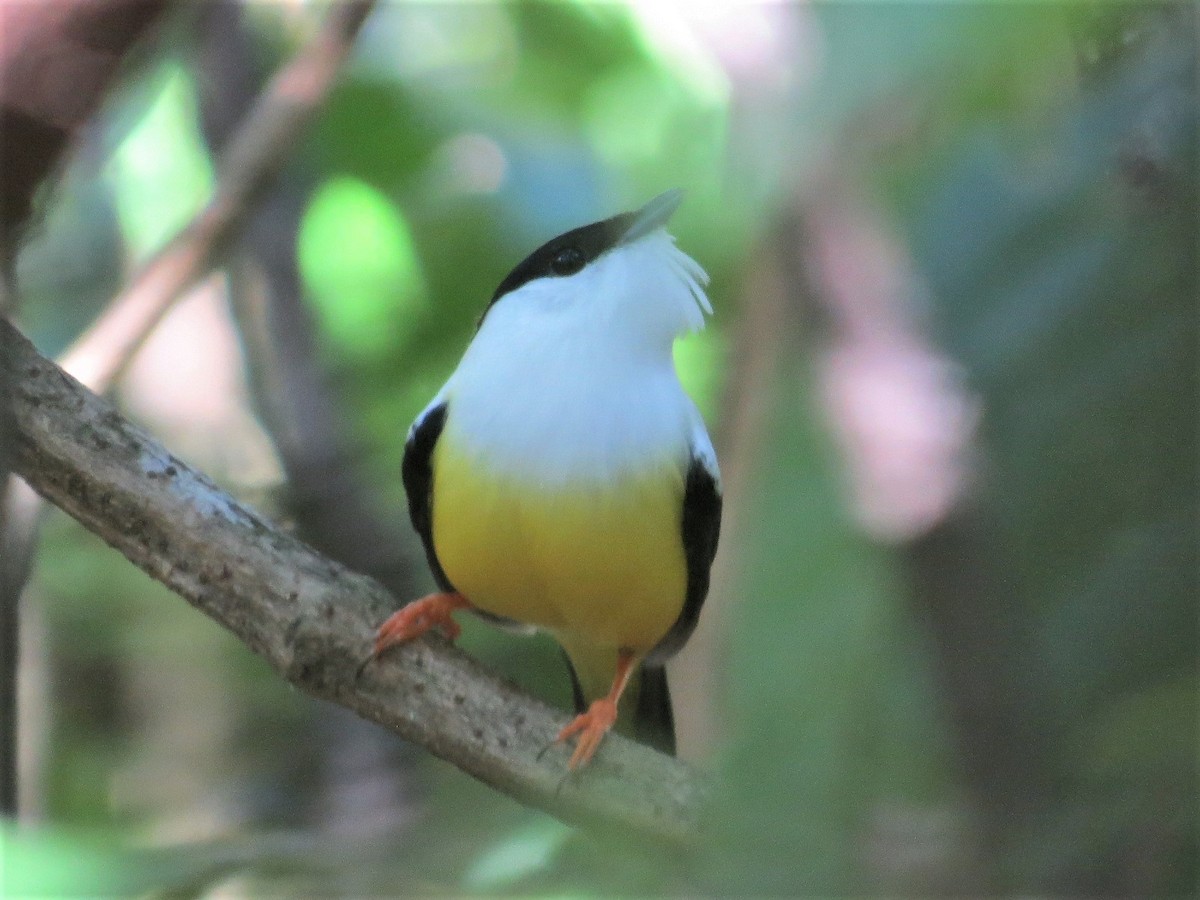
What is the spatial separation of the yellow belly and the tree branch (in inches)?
7.7

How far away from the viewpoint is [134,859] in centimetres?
59

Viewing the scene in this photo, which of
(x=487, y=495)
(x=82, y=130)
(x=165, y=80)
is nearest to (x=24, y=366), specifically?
(x=82, y=130)

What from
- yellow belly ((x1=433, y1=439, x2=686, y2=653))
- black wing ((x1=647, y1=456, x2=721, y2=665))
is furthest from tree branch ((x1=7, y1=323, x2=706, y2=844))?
black wing ((x1=647, y1=456, x2=721, y2=665))

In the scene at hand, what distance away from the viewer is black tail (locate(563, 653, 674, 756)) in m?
2.26

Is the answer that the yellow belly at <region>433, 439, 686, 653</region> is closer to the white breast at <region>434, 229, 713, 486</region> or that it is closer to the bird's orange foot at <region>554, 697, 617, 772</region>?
the white breast at <region>434, 229, 713, 486</region>

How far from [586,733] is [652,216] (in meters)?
0.73

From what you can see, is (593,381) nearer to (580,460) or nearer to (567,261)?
(580,460)

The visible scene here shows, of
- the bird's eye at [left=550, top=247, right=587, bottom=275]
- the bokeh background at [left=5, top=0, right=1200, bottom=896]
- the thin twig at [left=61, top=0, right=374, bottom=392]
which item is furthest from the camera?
the thin twig at [left=61, top=0, right=374, bottom=392]

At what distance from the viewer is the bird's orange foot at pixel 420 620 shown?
160 cm

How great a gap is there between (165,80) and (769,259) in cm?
288

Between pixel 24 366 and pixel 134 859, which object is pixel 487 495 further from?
pixel 134 859

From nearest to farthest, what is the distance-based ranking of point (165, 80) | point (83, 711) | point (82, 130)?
point (82, 130), point (165, 80), point (83, 711)

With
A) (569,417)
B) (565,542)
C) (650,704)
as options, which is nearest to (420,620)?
(565,542)

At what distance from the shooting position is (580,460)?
1.71 meters
